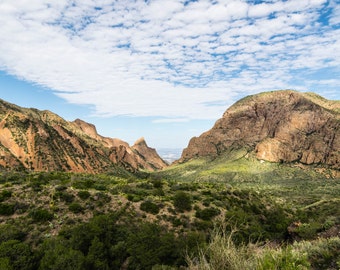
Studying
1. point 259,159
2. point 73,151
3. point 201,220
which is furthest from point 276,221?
point 259,159

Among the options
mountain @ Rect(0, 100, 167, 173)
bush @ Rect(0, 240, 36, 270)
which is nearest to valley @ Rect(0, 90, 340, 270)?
bush @ Rect(0, 240, 36, 270)

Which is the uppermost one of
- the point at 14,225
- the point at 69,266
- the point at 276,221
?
the point at 14,225

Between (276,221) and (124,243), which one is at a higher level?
(124,243)

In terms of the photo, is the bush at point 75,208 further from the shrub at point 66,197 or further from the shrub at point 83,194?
the shrub at point 83,194

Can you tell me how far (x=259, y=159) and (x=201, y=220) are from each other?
169293 millimetres

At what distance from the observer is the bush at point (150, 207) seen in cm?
3241

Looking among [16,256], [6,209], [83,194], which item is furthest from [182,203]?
[6,209]

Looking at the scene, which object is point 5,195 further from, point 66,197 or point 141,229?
point 141,229

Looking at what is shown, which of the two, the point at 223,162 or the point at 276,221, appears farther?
the point at 223,162

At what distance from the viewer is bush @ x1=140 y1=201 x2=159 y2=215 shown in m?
32.4

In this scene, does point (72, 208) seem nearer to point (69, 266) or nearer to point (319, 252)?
point (69, 266)

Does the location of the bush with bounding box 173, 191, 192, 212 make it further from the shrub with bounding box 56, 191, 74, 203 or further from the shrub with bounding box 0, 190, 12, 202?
the shrub with bounding box 0, 190, 12, 202

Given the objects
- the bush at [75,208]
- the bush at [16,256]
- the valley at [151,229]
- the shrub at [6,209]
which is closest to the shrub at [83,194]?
the valley at [151,229]

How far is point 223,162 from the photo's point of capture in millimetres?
197000
